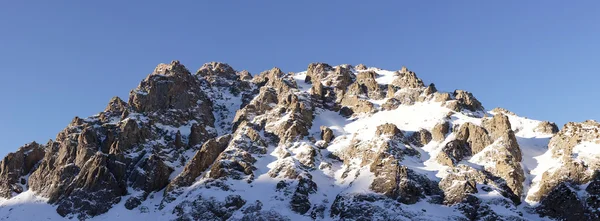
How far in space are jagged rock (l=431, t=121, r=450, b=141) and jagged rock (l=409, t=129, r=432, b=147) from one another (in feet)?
5.11

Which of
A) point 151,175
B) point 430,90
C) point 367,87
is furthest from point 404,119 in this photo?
point 151,175

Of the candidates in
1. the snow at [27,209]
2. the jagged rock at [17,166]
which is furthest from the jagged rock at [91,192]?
the jagged rock at [17,166]

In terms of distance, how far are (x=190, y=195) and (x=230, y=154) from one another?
1757 centimetres

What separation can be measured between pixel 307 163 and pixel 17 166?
79.7 m

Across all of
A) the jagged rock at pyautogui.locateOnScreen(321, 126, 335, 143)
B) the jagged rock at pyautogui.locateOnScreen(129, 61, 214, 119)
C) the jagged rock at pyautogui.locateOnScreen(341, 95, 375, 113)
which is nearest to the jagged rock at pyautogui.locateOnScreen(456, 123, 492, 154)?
the jagged rock at pyautogui.locateOnScreen(321, 126, 335, 143)

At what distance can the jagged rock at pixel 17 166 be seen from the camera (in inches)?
5064

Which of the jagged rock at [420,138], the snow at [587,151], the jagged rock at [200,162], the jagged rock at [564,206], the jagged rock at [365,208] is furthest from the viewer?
the jagged rock at [420,138]

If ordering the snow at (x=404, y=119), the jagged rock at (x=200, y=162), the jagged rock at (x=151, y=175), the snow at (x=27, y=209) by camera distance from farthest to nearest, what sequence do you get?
1. the snow at (x=404, y=119)
2. the jagged rock at (x=151, y=175)
3. the jagged rock at (x=200, y=162)
4. the snow at (x=27, y=209)

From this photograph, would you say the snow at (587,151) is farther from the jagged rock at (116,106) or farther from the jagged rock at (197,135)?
the jagged rock at (116,106)

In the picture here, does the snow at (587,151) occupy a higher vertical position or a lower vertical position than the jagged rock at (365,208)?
higher

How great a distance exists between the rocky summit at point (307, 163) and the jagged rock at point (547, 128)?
432mm

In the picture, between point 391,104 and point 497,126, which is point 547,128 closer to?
point 497,126

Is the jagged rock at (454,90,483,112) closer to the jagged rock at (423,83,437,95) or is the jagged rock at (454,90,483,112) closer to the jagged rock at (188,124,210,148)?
the jagged rock at (423,83,437,95)

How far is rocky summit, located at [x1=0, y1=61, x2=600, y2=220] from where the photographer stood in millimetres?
99750
